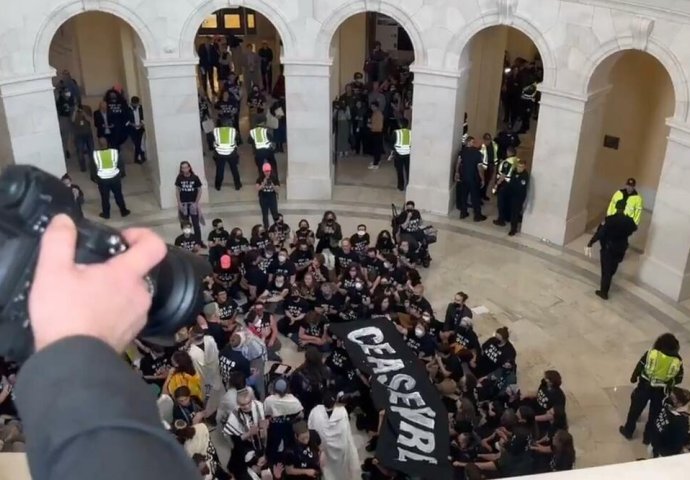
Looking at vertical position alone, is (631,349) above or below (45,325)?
below

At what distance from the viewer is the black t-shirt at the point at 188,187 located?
1354 cm

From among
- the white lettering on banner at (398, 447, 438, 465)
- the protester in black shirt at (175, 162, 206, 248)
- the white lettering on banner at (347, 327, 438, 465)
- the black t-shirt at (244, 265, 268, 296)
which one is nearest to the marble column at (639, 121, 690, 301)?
the white lettering on banner at (347, 327, 438, 465)

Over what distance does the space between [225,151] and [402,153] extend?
344 centimetres

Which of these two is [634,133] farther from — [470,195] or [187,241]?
[187,241]

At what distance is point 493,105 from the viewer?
17.6 meters

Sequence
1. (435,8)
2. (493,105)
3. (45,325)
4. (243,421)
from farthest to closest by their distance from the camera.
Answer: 1. (493,105)
2. (435,8)
3. (243,421)
4. (45,325)

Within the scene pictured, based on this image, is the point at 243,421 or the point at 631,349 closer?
the point at 243,421

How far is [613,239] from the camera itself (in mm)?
12258

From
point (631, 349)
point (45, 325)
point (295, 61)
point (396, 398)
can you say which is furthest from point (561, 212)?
point (45, 325)

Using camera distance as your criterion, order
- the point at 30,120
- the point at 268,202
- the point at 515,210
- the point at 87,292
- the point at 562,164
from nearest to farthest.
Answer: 1. the point at 87,292
2. the point at 562,164
3. the point at 30,120
4. the point at 268,202
5. the point at 515,210

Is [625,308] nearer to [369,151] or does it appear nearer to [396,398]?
[396,398]

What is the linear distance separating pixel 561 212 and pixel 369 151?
5.64m

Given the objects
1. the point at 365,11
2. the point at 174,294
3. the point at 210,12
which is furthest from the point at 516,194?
the point at 174,294

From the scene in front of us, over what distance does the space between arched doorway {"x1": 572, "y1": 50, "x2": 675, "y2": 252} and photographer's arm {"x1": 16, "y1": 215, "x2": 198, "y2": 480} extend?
14.1 m
